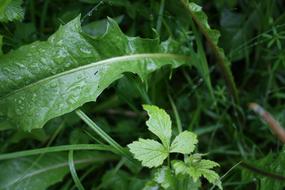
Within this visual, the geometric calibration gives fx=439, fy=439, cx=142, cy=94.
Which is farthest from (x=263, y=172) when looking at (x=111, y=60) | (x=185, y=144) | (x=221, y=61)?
(x=111, y=60)

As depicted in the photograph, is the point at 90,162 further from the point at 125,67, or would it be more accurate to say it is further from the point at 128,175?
the point at 125,67

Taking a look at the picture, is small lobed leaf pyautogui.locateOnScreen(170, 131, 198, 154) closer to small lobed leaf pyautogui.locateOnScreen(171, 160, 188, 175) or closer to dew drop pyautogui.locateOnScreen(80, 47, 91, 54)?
small lobed leaf pyautogui.locateOnScreen(171, 160, 188, 175)

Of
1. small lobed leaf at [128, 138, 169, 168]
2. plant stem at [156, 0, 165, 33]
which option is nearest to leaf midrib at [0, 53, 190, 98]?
plant stem at [156, 0, 165, 33]

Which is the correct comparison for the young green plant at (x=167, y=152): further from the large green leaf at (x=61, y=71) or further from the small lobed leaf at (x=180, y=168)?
the large green leaf at (x=61, y=71)

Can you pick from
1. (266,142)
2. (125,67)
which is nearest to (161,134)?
(125,67)

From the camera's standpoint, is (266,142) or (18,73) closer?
(18,73)

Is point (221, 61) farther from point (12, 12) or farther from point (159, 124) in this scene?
point (12, 12)

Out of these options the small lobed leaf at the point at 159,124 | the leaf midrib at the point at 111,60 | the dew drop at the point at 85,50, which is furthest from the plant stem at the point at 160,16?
the small lobed leaf at the point at 159,124

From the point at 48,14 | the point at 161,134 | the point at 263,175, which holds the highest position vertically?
the point at 48,14
